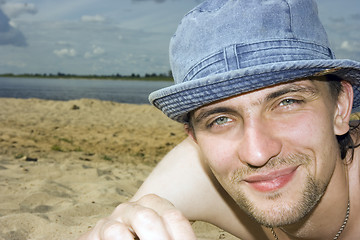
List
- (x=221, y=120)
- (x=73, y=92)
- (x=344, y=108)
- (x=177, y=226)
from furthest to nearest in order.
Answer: (x=73, y=92), (x=344, y=108), (x=221, y=120), (x=177, y=226)

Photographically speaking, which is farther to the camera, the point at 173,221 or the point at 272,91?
the point at 272,91

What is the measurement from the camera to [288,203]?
1906 millimetres

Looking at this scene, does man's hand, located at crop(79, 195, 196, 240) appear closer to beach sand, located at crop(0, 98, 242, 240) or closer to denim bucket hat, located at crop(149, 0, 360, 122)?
denim bucket hat, located at crop(149, 0, 360, 122)

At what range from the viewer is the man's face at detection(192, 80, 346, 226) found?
1.82m

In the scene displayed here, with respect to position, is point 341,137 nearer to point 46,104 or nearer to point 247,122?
point 247,122

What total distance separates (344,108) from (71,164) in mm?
4606

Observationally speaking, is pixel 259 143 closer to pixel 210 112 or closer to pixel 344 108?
pixel 210 112

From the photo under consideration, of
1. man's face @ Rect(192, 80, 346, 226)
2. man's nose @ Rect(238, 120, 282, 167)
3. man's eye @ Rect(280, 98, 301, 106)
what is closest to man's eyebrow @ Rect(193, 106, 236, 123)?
man's face @ Rect(192, 80, 346, 226)

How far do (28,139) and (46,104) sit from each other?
613 centimetres

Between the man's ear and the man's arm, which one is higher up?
the man's ear

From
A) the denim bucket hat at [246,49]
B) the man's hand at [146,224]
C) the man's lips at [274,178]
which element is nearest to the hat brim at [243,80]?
the denim bucket hat at [246,49]

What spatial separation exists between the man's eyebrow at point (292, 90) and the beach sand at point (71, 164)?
1914mm

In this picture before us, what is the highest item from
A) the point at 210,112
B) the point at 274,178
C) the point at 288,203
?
the point at 210,112

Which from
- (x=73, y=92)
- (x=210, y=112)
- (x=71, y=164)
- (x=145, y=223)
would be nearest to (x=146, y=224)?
(x=145, y=223)
